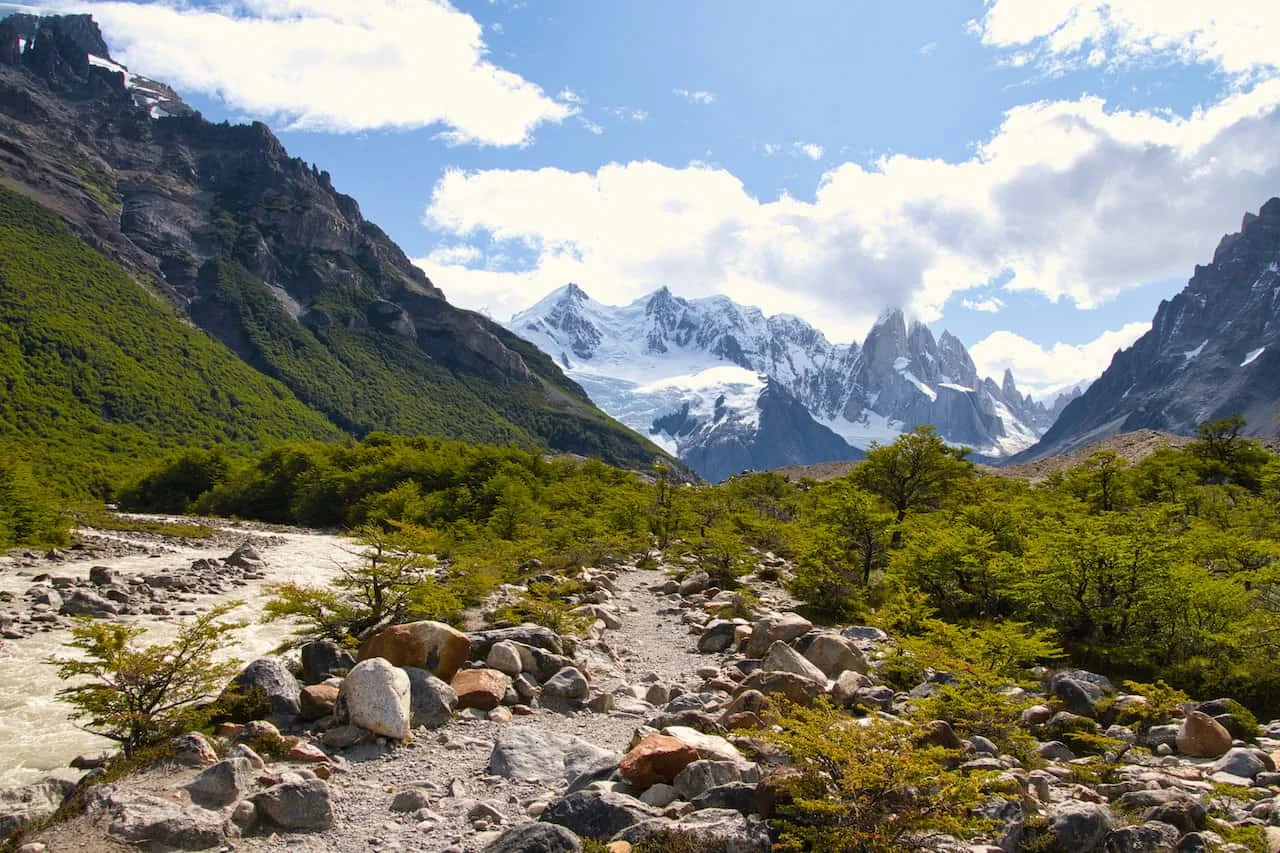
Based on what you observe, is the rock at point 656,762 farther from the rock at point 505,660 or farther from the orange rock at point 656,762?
the rock at point 505,660

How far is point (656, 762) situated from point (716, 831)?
1755 mm

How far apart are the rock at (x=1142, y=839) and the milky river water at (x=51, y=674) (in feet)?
43.0

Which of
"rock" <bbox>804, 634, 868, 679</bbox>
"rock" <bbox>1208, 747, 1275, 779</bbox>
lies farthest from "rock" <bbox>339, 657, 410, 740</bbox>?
"rock" <bbox>1208, 747, 1275, 779</bbox>

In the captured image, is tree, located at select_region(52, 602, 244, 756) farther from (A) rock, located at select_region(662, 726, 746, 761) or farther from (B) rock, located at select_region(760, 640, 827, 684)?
(B) rock, located at select_region(760, 640, 827, 684)

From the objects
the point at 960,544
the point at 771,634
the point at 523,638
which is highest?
the point at 960,544

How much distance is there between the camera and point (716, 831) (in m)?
7.93

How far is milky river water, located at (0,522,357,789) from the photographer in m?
12.4

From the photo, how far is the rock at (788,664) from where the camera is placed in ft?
47.7

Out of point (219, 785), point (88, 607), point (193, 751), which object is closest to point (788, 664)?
point (219, 785)

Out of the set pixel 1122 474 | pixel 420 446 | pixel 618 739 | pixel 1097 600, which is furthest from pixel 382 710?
pixel 420 446

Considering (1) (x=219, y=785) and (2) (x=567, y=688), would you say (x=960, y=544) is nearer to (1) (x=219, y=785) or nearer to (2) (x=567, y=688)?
(2) (x=567, y=688)

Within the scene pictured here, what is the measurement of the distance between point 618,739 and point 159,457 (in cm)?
11664

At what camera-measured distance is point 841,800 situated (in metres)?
7.90

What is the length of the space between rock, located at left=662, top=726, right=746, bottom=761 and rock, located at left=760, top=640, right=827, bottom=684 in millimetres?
4180
